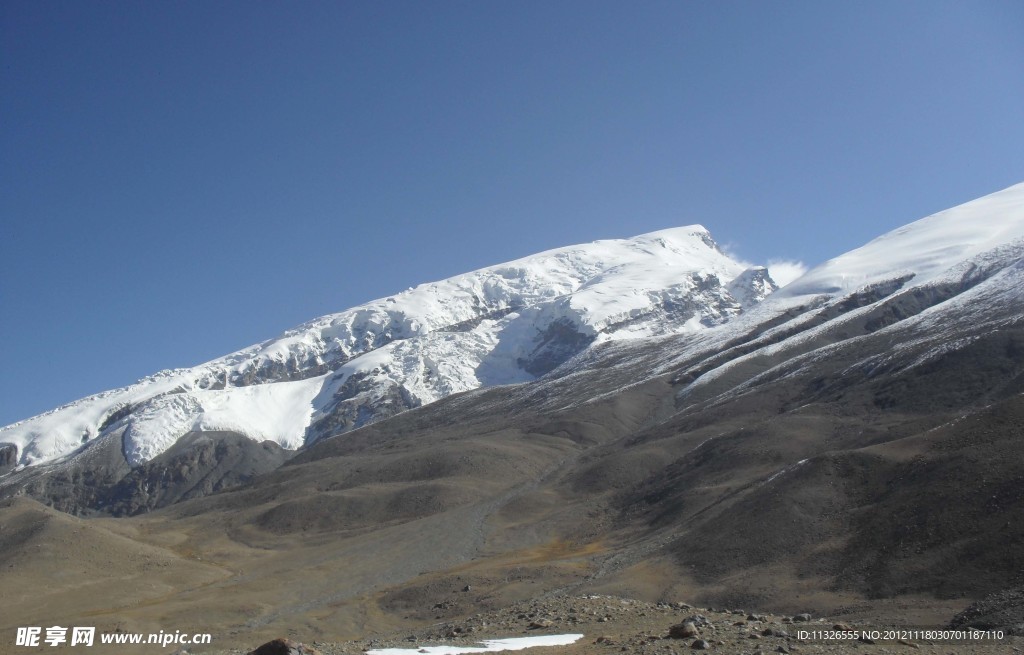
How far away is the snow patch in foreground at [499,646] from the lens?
3175cm

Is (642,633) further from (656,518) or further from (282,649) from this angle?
(656,518)

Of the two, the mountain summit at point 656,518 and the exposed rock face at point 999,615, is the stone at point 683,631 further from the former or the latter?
the exposed rock face at point 999,615

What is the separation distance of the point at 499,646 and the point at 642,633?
5754 millimetres

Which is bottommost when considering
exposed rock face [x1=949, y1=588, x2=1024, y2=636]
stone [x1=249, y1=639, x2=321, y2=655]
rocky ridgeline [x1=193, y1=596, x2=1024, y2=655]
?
exposed rock face [x1=949, y1=588, x2=1024, y2=636]

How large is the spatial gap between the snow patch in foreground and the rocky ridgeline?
0.58m

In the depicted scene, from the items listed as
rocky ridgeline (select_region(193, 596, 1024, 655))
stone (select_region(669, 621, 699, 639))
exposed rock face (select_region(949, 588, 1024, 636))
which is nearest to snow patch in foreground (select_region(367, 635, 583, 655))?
rocky ridgeline (select_region(193, 596, 1024, 655))

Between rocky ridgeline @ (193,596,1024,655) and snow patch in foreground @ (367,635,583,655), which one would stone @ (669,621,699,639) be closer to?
rocky ridgeline @ (193,596,1024,655)

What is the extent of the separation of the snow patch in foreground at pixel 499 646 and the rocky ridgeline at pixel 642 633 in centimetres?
58

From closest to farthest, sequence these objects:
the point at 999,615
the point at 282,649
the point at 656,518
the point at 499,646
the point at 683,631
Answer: the point at 282,649 → the point at 683,631 → the point at 499,646 → the point at 999,615 → the point at 656,518

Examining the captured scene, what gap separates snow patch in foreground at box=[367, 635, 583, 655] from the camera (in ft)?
104

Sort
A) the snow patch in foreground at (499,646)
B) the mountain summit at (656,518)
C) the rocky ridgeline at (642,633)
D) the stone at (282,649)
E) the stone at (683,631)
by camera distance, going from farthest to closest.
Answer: the mountain summit at (656,518) < the snow patch in foreground at (499,646) < the stone at (683,631) < the rocky ridgeline at (642,633) < the stone at (282,649)

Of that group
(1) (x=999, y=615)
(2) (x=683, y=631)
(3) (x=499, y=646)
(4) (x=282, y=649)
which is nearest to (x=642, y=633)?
(2) (x=683, y=631)

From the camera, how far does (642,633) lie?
31.7 meters

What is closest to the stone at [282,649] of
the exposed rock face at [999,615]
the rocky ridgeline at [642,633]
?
the rocky ridgeline at [642,633]
